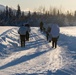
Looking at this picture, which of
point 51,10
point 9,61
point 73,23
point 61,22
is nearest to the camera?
point 9,61

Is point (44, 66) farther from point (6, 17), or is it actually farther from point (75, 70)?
point (6, 17)

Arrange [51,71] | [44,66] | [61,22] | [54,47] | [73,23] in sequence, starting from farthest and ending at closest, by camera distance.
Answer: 1. [73,23]
2. [61,22]
3. [54,47]
4. [44,66]
5. [51,71]

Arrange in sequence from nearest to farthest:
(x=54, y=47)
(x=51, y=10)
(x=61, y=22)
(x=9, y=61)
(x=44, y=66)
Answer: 1. (x=44, y=66)
2. (x=9, y=61)
3. (x=54, y=47)
4. (x=61, y=22)
5. (x=51, y=10)

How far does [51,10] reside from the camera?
559 feet

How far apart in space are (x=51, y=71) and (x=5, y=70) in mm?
1704

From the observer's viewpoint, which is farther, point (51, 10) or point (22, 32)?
point (51, 10)

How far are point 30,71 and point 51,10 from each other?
16024 centimetres

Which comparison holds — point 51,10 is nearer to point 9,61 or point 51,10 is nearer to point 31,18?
point 31,18

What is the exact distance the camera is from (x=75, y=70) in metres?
11.5

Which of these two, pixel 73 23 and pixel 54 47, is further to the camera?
pixel 73 23

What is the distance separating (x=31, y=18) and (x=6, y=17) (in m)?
11.3

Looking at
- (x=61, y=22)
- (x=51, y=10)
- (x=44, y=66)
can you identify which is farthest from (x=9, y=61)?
(x=51, y=10)

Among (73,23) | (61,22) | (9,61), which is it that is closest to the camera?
(9,61)

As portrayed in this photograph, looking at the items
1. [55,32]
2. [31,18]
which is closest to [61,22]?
[31,18]
